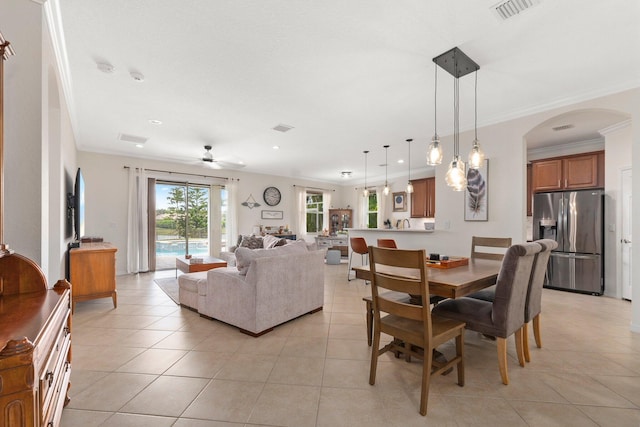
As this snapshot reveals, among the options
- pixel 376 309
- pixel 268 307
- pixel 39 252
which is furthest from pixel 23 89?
pixel 376 309

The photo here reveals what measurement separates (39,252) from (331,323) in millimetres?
2583

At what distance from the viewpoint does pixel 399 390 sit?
6.38 feet

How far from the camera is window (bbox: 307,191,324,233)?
9773 millimetres

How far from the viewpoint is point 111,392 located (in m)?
1.92

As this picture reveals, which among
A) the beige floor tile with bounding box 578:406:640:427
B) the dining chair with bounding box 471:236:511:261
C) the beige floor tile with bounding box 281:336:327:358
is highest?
the dining chair with bounding box 471:236:511:261

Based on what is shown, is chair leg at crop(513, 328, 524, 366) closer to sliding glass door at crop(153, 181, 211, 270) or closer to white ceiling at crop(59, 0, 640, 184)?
white ceiling at crop(59, 0, 640, 184)

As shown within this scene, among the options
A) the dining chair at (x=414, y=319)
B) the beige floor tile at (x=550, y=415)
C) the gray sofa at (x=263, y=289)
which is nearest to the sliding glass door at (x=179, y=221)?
the gray sofa at (x=263, y=289)

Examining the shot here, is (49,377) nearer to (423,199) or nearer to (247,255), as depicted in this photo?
(247,255)

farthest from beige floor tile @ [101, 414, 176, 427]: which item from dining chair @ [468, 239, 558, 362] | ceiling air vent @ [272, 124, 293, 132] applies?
ceiling air vent @ [272, 124, 293, 132]

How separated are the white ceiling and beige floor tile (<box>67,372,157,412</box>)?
2627mm

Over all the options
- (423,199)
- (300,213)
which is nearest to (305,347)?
(423,199)

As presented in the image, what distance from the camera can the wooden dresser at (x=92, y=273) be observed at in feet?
11.7

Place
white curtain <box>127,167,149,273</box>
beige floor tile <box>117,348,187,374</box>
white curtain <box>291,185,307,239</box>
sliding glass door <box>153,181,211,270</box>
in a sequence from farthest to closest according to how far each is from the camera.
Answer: white curtain <box>291,185,307,239</box>
sliding glass door <box>153,181,211,270</box>
white curtain <box>127,167,149,273</box>
beige floor tile <box>117,348,187,374</box>

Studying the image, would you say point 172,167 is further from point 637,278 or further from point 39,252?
point 637,278
